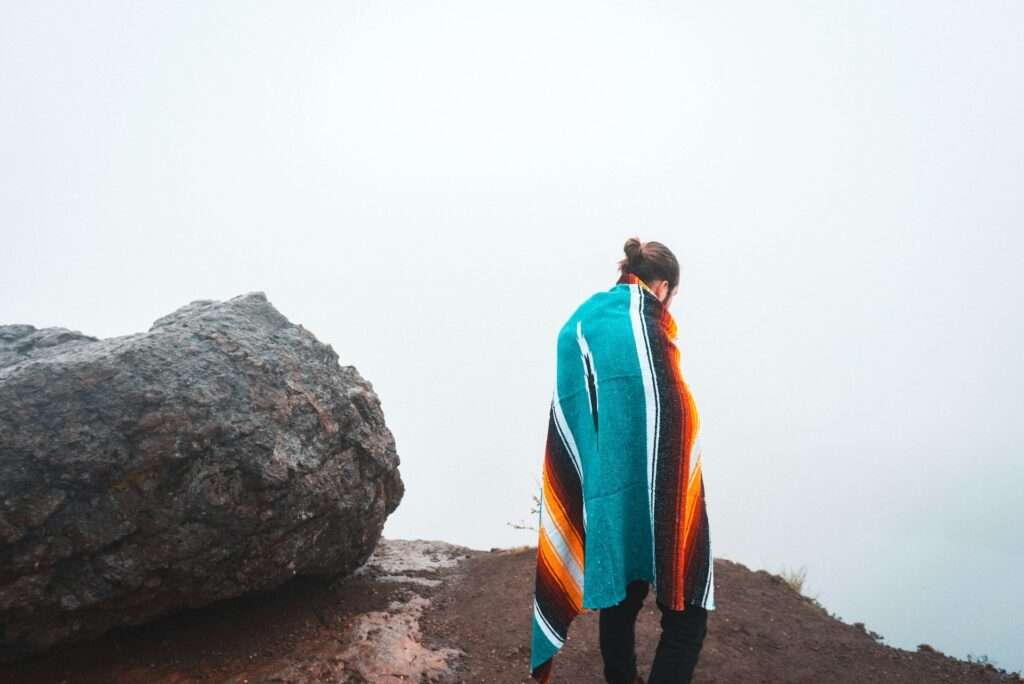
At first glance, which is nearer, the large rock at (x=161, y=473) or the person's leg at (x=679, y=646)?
the person's leg at (x=679, y=646)

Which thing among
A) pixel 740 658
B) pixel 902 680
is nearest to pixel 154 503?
pixel 740 658

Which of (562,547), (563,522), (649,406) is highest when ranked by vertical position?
(649,406)

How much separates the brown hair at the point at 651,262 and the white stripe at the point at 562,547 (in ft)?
4.30

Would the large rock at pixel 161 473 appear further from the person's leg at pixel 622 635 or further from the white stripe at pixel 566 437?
the person's leg at pixel 622 635

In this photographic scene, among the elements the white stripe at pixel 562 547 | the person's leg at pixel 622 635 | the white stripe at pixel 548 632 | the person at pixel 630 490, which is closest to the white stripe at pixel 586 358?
the person at pixel 630 490

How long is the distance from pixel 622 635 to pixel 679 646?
32cm

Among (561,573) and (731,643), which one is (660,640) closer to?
(561,573)

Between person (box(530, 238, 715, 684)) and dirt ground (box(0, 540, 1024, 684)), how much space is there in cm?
129

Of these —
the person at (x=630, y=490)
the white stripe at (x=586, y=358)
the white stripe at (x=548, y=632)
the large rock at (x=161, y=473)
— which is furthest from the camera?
the large rock at (x=161, y=473)

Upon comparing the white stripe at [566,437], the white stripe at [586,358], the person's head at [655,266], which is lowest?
the white stripe at [566,437]

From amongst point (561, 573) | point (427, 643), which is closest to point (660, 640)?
point (561, 573)

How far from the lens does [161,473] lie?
393 cm

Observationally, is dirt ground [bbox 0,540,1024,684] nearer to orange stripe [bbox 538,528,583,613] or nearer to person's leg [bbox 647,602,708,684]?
orange stripe [bbox 538,528,583,613]

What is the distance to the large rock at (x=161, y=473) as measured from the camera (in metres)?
3.68
